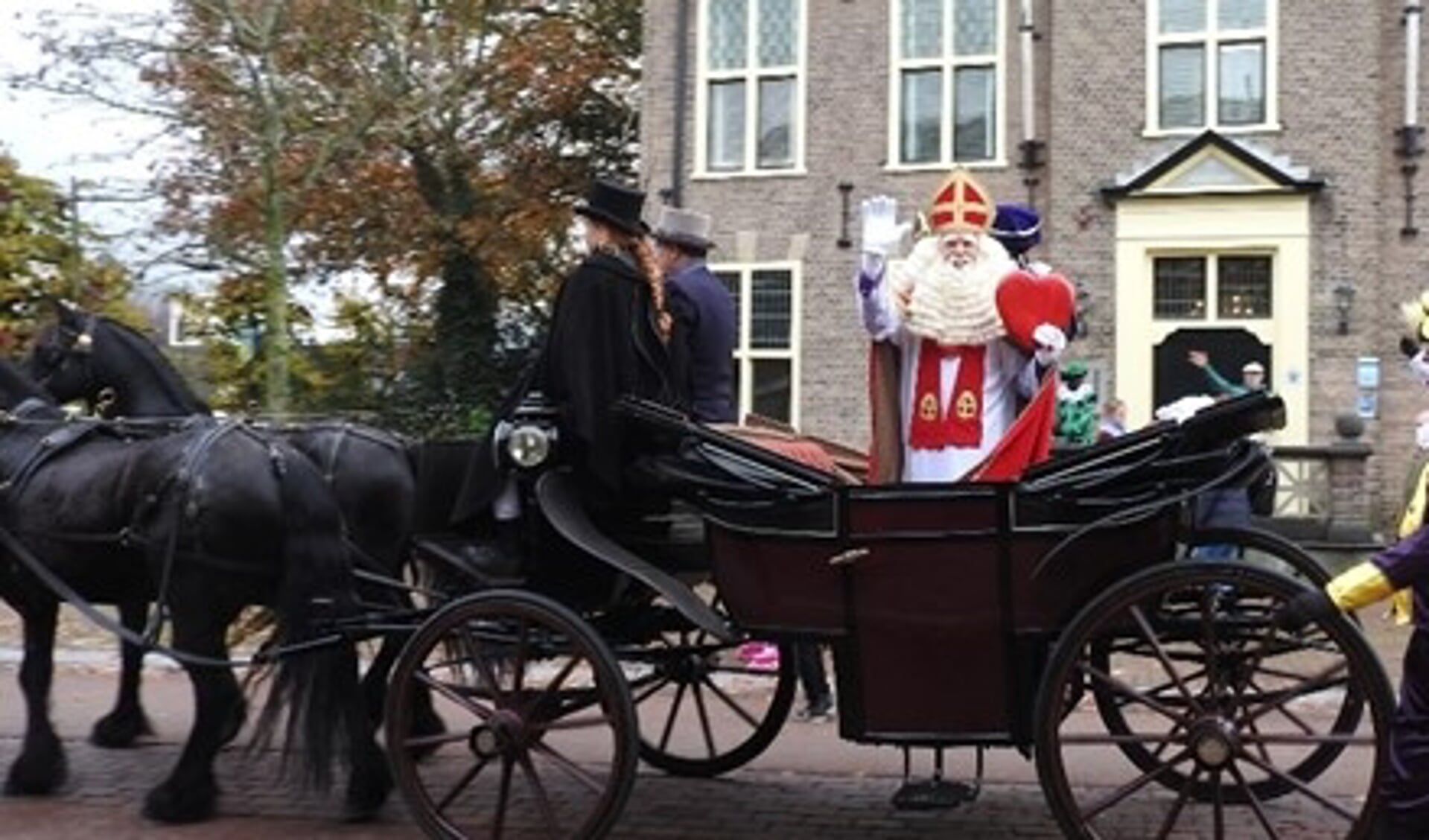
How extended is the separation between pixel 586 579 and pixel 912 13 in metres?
13.4

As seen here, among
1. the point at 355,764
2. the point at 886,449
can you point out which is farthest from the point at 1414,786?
the point at 355,764

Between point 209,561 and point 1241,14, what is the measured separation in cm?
1381

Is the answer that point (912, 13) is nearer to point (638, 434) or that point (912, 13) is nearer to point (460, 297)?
point (460, 297)

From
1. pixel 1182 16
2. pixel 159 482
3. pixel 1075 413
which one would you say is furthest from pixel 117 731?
pixel 1182 16

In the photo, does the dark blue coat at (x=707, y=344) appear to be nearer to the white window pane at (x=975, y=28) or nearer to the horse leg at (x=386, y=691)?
the horse leg at (x=386, y=691)

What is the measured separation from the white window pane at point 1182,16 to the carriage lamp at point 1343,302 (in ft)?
10.1

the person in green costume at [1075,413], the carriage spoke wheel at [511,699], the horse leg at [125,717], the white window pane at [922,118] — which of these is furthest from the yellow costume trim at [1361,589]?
the white window pane at [922,118]

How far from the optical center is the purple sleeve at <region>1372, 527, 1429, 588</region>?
155 inches

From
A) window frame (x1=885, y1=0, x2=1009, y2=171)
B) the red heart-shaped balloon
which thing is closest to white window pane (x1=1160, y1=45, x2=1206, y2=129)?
window frame (x1=885, y1=0, x2=1009, y2=171)

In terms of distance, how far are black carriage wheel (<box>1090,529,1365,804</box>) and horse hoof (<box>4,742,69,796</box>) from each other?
383 centimetres

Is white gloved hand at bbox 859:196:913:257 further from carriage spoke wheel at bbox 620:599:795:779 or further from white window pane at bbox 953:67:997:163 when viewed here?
white window pane at bbox 953:67:997:163

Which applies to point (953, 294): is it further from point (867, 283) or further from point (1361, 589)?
point (1361, 589)

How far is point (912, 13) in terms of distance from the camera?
17.4 metres

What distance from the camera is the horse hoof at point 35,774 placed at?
583 centimetres
